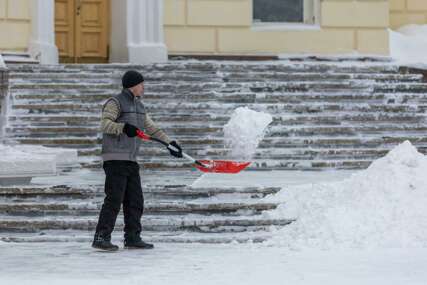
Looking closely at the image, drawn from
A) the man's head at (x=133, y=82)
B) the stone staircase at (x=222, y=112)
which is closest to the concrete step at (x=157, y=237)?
the stone staircase at (x=222, y=112)

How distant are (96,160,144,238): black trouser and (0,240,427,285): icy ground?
0.24 meters

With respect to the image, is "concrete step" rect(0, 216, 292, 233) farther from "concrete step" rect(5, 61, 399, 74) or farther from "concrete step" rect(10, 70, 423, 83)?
"concrete step" rect(5, 61, 399, 74)

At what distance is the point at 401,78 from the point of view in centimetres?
1830

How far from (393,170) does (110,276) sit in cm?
362

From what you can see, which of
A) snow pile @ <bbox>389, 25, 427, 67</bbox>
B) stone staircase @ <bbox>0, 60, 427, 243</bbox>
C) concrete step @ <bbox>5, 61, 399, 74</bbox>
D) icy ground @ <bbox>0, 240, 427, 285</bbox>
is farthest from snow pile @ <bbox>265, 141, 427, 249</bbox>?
snow pile @ <bbox>389, 25, 427, 67</bbox>

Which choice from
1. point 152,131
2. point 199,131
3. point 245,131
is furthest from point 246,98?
point 152,131

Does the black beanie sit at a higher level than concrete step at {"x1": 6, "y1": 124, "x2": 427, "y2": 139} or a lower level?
higher

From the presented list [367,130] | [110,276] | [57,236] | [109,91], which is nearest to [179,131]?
[109,91]

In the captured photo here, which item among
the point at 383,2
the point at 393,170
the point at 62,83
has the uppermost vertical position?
the point at 383,2

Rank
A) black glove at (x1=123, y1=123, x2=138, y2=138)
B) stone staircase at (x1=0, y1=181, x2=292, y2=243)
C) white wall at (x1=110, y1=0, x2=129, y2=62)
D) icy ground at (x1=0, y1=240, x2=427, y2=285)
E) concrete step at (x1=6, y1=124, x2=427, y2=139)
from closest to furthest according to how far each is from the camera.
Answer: icy ground at (x1=0, y1=240, x2=427, y2=285), black glove at (x1=123, y1=123, x2=138, y2=138), stone staircase at (x1=0, y1=181, x2=292, y2=243), concrete step at (x1=6, y1=124, x2=427, y2=139), white wall at (x1=110, y1=0, x2=129, y2=62)

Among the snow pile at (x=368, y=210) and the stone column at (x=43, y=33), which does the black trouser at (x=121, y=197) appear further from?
the stone column at (x=43, y=33)

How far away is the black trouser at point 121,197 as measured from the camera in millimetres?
10219

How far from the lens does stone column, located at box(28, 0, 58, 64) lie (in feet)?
62.4

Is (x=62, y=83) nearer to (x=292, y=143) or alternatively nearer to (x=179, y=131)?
(x=179, y=131)
